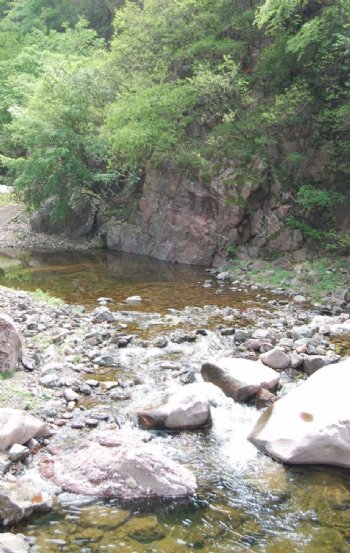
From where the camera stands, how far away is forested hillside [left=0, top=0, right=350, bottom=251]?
16.7m

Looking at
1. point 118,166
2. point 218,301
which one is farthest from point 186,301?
point 118,166

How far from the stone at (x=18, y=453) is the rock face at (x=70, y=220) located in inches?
824

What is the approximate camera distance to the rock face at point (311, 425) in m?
5.70

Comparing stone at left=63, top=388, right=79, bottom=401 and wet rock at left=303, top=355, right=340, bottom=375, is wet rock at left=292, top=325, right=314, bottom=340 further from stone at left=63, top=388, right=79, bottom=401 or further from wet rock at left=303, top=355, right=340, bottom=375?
stone at left=63, top=388, right=79, bottom=401

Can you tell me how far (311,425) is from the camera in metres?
5.86

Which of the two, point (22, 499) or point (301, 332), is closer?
point (22, 499)

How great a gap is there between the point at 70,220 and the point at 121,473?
2287 cm

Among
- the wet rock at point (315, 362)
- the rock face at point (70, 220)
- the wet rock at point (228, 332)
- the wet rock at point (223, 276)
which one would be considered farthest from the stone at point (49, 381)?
the rock face at point (70, 220)

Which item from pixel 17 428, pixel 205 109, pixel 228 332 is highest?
pixel 205 109

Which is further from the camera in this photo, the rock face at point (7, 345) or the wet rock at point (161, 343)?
the wet rock at point (161, 343)

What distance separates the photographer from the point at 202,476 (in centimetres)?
550

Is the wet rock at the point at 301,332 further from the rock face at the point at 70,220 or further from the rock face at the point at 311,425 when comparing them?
the rock face at the point at 70,220

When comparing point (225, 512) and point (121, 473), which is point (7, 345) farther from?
point (225, 512)

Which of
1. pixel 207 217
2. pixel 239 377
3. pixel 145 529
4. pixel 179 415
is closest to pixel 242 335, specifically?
pixel 239 377
